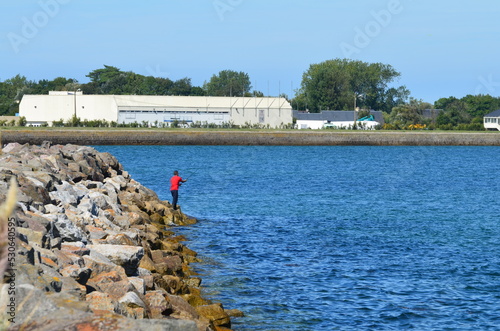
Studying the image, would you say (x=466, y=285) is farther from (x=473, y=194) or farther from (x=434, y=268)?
(x=473, y=194)

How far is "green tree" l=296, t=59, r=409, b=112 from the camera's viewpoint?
533 ft

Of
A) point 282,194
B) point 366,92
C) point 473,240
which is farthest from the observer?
point 366,92

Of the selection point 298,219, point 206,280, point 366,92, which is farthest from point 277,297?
point 366,92

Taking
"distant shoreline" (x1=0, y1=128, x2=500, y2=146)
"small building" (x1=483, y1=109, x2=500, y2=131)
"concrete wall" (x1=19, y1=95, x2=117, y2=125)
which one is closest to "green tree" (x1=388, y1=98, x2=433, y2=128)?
"small building" (x1=483, y1=109, x2=500, y2=131)

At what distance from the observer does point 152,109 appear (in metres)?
114

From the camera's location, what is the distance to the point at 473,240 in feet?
75.8

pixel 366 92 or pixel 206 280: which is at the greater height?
pixel 366 92

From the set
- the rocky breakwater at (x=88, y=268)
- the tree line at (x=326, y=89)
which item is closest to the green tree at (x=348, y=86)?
the tree line at (x=326, y=89)

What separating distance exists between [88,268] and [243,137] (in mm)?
90618

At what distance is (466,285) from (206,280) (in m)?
5.68

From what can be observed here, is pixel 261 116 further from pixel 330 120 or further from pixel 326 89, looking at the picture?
pixel 326 89

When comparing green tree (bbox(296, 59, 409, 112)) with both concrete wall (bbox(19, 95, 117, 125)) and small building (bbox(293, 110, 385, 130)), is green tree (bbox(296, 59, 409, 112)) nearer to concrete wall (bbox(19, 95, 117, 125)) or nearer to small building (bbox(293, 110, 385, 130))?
small building (bbox(293, 110, 385, 130))

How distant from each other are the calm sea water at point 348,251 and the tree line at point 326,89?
359 feet

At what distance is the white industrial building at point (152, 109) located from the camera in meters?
113
